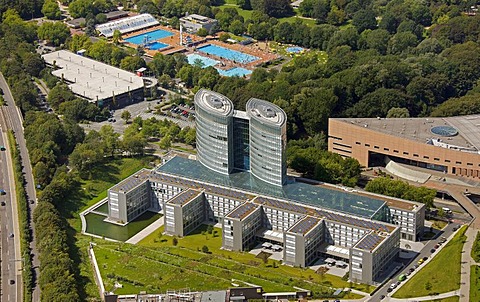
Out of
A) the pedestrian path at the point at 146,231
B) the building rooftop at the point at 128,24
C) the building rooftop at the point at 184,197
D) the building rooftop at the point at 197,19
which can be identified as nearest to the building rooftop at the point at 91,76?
the building rooftop at the point at 128,24

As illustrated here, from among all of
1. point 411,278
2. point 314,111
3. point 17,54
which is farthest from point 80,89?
point 411,278

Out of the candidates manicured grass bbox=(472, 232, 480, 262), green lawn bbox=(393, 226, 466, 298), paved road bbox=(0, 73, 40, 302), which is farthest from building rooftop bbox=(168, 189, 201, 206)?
manicured grass bbox=(472, 232, 480, 262)

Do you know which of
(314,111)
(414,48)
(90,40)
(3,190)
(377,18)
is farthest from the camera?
(377,18)

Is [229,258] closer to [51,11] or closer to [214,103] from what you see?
[214,103]

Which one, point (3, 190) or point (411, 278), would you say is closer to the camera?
point (411, 278)

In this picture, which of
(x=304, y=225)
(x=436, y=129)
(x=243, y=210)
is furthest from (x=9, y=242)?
(x=436, y=129)

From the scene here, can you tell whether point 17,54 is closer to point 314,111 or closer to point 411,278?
point 314,111

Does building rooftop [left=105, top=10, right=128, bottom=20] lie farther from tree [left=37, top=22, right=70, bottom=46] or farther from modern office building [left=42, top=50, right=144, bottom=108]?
modern office building [left=42, top=50, right=144, bottom=108]
